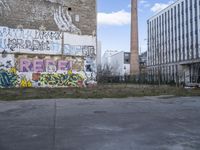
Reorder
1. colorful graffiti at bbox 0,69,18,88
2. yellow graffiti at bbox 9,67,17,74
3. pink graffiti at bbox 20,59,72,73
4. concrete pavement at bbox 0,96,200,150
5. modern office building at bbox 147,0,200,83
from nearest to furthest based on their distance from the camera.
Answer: concrete pavement at bbox 0,96,200,150 → colorful graffiti at bbox 0,69,18,88 → yellow graffiti at bbox 9,67,17,74 → pink graffiti at bbox 20,59,72,73 → modern office building at bbox 147,0,200,83

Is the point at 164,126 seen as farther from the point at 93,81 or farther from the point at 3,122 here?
the point at 93,81

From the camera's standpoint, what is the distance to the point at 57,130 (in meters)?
6.44

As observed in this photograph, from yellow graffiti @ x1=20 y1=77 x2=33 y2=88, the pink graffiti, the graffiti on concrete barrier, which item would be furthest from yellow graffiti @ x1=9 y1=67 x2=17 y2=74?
the graffiti on concrete barrier

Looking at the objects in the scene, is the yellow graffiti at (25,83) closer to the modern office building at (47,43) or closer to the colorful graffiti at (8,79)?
the modern office building at (47,43)

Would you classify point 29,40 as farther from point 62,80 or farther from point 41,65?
point 62,80

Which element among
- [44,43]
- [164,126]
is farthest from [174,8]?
[164,126]

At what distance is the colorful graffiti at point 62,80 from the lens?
75.6 ft

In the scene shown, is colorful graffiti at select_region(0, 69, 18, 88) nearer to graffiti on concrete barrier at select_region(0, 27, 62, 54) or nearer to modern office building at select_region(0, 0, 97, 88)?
modern office building at select_region(0, 0, 97, 88)

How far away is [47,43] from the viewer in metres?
23.4

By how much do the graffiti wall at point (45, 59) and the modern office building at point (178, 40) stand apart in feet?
85.6

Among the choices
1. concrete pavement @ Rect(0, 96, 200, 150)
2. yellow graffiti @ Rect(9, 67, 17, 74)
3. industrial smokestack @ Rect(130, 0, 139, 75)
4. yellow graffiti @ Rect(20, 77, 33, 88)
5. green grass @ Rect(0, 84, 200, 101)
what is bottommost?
concrete pavement @ Rect(0, 96, 200, 150)

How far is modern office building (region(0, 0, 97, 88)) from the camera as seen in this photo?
22141 millimetres

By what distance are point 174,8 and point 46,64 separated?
51514 mm

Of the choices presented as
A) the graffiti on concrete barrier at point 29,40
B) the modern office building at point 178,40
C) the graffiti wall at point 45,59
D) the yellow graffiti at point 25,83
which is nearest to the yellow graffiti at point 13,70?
the graffiti wall at point 45,59
